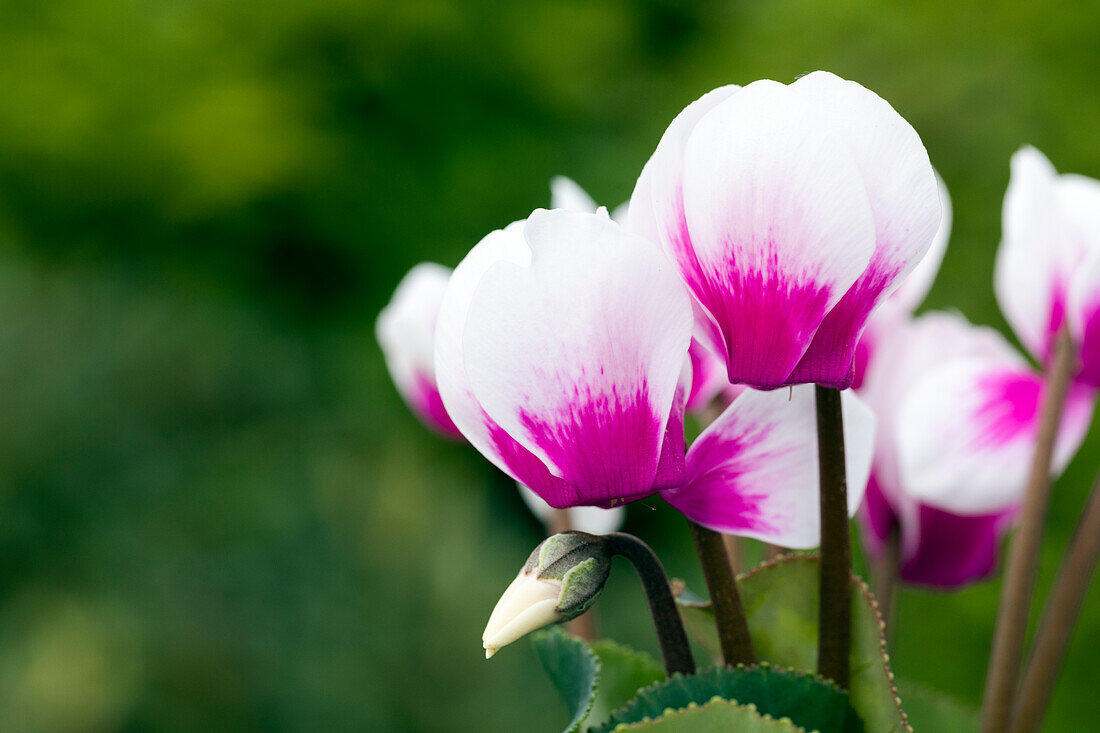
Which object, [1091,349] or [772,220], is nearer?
[772,220]

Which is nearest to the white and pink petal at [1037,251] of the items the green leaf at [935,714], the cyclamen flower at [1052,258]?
the cyclamen flower at [1052,258]

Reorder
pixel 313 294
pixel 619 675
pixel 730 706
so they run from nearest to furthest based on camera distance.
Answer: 1. pixel 730 706
2. pixel 619 675
3. pixel 313 294

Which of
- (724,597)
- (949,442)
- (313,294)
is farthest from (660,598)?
(313,294)

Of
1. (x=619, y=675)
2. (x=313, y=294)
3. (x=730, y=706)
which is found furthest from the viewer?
(x=313, y=294)

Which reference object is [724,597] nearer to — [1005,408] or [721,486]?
[721,486]

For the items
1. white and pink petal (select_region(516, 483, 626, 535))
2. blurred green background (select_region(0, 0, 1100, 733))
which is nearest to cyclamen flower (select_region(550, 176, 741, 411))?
white and pink petal (select_region(516, 483, 626, 535))

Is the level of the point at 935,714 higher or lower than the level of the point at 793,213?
lower

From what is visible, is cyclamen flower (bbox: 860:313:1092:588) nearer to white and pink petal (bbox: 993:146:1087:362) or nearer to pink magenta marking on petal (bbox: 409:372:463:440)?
white and pink petal (bbox: 993:146:1087:362)
